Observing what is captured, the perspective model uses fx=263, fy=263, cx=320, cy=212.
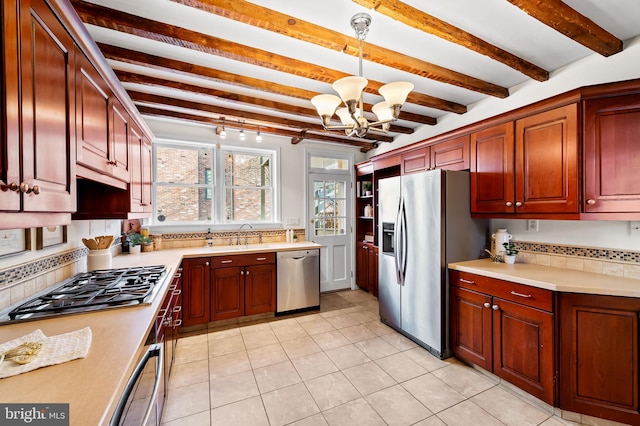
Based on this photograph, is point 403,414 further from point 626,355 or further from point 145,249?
point 145,249

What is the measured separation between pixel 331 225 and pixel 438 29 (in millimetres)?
3276

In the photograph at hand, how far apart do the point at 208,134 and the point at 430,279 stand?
3387 millimetres

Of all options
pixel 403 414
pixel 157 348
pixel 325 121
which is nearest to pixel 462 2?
pixel 325 121

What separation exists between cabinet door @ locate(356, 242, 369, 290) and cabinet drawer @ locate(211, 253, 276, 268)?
1726 millimetres

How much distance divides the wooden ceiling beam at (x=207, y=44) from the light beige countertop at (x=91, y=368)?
1.67m

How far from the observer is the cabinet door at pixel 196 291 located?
9.83 ft

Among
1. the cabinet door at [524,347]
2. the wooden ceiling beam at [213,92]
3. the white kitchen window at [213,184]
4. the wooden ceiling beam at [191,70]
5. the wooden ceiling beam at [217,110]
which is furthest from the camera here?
the white kitchen window at [213,184]

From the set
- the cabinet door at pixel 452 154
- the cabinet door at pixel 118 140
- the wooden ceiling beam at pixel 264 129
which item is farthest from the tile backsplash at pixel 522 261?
the wooden ceiling beam at pixel 264 129

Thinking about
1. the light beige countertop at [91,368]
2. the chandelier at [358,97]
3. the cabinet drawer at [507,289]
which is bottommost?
the cabinet drawer at [507,289]

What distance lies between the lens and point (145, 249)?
128 inches

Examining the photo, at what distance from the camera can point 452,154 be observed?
284cm

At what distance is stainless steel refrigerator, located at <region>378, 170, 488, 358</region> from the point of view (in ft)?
8.18

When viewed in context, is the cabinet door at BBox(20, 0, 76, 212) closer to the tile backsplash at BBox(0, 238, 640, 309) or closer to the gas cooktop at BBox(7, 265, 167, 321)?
the gas cooktop at BBox(7, 265, 167, 321)

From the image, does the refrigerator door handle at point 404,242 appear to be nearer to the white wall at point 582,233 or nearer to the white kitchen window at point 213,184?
the white wall at point 582,233
